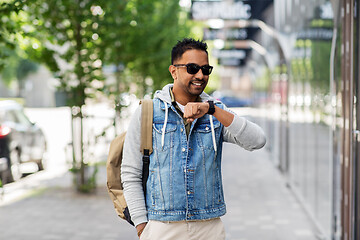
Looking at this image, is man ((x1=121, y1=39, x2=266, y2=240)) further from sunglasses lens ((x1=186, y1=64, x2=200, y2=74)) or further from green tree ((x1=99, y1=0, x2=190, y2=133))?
green tree ((x1=99, y1=0, x2=190, y2=133))

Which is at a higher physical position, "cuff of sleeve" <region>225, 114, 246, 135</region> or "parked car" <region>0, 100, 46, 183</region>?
"cuff of sleeve" <region>225, 114, 246, 135</region>

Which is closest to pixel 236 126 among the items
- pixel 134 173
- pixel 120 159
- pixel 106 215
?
pixel 134 173

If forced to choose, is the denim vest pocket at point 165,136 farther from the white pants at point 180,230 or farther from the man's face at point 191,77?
the white pants at point 180,230

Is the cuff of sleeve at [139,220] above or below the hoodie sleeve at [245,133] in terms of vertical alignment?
below

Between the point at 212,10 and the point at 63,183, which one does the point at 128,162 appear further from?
the point at 212,10

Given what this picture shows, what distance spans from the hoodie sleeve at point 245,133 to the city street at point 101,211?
391cm

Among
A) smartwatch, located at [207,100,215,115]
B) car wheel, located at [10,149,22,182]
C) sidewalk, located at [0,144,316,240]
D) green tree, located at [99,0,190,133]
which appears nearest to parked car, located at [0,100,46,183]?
car wheel, located at [10,149,22,182]

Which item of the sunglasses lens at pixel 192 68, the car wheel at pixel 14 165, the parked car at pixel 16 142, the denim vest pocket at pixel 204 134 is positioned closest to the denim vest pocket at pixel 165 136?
the denim vest pocket at pixel 204 134

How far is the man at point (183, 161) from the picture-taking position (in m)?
2.74

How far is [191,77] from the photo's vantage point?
108 inches

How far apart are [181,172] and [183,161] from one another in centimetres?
5

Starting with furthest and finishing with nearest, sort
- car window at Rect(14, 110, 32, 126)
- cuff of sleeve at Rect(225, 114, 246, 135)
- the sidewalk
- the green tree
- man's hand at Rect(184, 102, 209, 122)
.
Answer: car window at Rect(14, 110, 32, 126), the green tree, the sidewalk, cuff of sleeve at Rect(225, 114, 246, 135), man's hand at Rect(184, 102, 209, 122)

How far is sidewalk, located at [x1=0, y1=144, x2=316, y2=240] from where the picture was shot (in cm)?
673

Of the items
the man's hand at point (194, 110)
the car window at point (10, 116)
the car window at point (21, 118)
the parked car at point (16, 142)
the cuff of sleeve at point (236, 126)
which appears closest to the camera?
the man's hand at point (194, 110)
